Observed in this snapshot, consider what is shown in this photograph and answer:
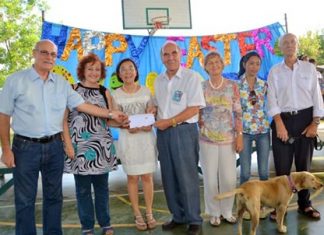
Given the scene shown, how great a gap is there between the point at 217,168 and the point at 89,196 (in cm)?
129

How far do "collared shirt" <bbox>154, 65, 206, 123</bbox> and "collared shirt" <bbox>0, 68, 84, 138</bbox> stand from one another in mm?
977

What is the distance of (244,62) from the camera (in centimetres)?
395

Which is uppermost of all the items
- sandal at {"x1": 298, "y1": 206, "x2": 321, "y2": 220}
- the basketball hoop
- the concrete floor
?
the basketball hoop

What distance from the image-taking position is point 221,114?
3.71 meters

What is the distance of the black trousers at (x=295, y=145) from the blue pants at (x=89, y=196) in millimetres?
1798

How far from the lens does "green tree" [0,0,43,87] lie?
69.1 ft

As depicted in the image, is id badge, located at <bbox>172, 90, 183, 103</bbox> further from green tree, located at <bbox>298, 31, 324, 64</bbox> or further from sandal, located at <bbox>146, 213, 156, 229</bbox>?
green tree, located at <bbox>298, 31, 324, 64</bbox>

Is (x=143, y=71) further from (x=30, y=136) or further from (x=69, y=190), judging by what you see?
(x=30, y=136)

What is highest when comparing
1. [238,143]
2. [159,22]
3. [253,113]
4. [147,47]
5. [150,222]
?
[159,22]

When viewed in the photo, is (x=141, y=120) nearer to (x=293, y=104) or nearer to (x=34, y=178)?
(x=34, y=178)

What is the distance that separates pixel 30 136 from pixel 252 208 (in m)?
2.04

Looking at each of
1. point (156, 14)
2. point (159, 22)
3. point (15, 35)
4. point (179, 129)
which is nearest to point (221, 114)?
point (179, 129)

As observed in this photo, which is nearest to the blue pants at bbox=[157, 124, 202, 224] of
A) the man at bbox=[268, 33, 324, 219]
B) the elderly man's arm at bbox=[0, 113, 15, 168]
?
the man at bbox=[268, 33, 324, 219]

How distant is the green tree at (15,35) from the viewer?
21.0 m
